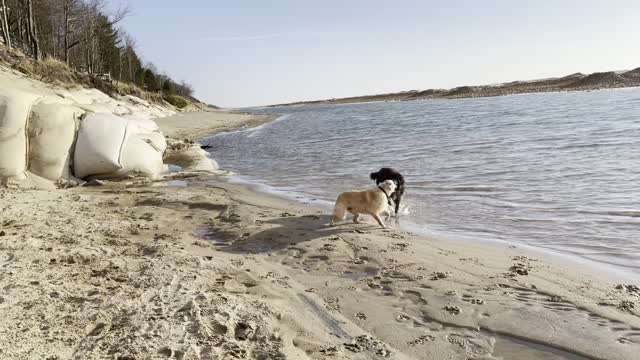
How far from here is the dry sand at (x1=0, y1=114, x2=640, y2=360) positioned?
2863 millimetres

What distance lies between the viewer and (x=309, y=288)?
4.04 meters

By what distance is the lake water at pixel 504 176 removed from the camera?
5.80m

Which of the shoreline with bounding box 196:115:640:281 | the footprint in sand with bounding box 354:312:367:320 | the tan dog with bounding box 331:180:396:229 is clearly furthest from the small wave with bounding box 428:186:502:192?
the footprint in sand with bounding box 354:312:367:320

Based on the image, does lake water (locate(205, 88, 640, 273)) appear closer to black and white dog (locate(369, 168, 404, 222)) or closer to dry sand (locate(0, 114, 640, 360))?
black and white dog (locate(369, 168, 404, 222))

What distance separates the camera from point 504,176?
9.38m

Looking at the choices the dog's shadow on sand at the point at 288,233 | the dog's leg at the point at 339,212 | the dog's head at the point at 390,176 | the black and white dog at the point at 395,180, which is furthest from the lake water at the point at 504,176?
the dog's shadow on sand at the point at 288,233

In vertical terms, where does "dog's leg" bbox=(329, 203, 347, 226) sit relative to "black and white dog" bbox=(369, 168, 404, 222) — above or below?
below

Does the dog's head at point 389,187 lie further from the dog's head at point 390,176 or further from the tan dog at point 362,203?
the dog's head at point 390,176

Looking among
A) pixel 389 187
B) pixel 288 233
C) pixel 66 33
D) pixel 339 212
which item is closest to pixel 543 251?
pixel 389 187

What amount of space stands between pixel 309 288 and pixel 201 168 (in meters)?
8.10

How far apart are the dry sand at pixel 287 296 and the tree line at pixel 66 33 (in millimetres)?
23214

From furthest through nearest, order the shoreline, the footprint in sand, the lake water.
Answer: the lake water
the shoreline
the footprint in sand

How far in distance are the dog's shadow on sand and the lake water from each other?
1246 mm

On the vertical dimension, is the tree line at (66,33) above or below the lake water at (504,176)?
above
